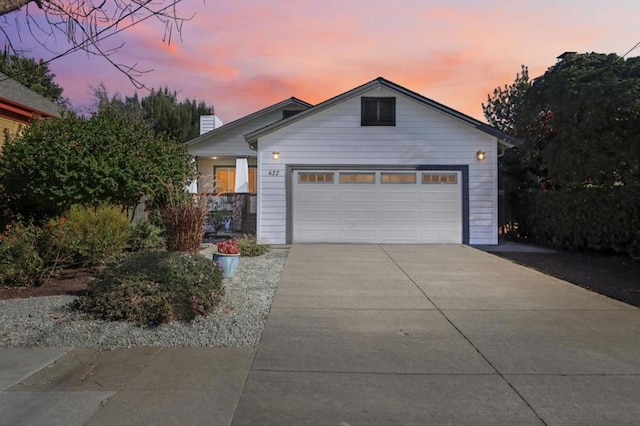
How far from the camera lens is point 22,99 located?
15133 mm

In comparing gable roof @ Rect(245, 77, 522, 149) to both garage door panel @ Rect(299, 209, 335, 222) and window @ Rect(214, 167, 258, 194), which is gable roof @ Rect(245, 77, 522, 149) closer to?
garage door panel @ Rect(299, 209, 335, 222)

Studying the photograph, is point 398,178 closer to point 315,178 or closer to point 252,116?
point 315,178

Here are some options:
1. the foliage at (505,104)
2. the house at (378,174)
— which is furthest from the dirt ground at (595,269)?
the foliage at (505,104)

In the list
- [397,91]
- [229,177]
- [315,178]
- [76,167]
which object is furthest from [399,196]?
[229,177]

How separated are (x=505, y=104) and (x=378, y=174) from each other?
1204 centimetres

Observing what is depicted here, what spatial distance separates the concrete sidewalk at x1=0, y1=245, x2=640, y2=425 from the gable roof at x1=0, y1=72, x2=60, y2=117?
39.1 ft

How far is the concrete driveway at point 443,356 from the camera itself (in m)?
3.58

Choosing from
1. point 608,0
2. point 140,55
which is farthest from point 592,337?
point 608,0

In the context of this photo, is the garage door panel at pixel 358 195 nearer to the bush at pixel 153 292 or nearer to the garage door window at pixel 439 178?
the garage door window at pixel 439 178

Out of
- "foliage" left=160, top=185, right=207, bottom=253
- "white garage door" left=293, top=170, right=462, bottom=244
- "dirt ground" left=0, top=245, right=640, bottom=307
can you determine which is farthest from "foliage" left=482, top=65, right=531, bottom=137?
"foliage" left=160, top=185, right=207, bottom=253

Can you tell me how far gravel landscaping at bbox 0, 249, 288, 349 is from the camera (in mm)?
5102

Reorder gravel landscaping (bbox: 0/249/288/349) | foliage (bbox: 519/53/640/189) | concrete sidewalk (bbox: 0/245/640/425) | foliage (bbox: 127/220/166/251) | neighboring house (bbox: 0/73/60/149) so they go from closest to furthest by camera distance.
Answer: concrete sidewalk (bbox: 0/245/640/425)
gravel landscaping (bbox: 0/249/288/349)
foliage (bbox: 519/53/640/189)
foliage (bbox: 127/220/166/251)
neighboring house (bbox: 0/73/60/149)

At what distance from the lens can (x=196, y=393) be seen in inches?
151

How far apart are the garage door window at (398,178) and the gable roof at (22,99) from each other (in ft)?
36.4
